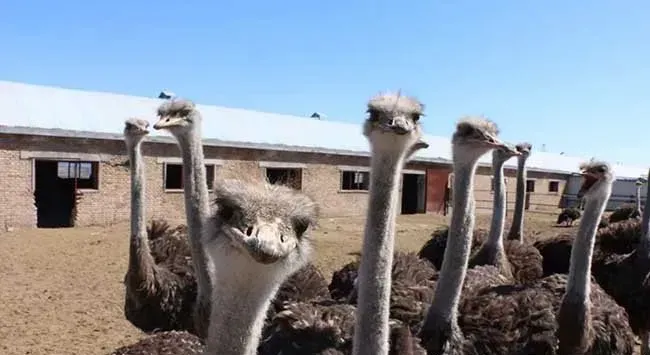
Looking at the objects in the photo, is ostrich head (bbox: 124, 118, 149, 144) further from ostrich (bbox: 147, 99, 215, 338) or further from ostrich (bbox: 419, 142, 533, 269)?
ostrich (bbox: 419, 142, 533, 269)

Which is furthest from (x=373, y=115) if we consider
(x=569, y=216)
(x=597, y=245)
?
(x=569, y=216)

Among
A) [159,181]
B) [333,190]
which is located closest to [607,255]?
[159,181]

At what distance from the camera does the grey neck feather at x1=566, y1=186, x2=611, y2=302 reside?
14.8ft

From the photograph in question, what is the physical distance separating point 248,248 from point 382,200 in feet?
4.08

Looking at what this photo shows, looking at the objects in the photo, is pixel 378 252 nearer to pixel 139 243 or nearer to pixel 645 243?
pixel 139 243

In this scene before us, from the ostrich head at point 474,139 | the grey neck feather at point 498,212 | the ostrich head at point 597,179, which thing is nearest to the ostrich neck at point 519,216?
the grey neck feather at point 498,212

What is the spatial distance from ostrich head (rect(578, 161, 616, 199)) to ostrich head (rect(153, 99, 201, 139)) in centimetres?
261

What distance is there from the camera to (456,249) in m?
4.03

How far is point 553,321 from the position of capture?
4258 millimetres

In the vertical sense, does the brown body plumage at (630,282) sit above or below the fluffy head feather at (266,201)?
below

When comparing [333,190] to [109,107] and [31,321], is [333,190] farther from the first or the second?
[31,321]

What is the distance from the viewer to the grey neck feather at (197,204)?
410 centimetres

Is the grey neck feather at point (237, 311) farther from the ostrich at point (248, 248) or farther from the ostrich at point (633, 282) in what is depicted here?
the ostrich at point (633, 282)

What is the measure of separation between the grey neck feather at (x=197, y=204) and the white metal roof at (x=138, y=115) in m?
11.0
